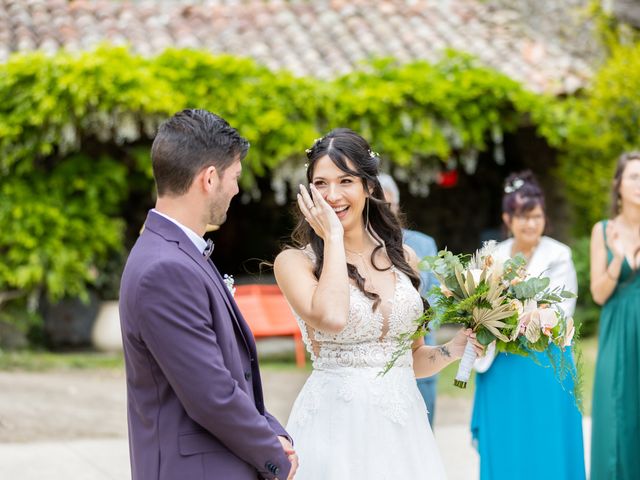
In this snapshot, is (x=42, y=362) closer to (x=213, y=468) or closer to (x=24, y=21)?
(x=24, y=21)

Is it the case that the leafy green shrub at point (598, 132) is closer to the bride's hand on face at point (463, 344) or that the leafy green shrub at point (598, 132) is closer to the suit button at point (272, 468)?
the bride's hand on face at point (463, 344)

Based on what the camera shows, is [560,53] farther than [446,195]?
No

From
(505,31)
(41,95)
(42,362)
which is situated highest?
(505,31)

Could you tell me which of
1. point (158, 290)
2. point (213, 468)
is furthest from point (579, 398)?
point (158, 290)

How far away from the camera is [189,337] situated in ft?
8.25

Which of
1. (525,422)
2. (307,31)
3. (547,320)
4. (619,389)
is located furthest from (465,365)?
(307,31)

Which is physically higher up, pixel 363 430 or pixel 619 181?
pixel 619 181

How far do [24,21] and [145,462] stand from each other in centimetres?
1134

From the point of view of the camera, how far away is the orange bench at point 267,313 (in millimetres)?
11648

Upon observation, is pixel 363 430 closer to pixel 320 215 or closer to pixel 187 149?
pixel 320 215

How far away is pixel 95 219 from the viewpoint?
11.9m

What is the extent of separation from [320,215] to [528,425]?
2368 mm

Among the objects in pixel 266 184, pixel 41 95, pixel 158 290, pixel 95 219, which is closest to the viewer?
pixel 158 290

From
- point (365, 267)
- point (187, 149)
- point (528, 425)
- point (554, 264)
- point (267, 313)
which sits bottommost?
point (267, 313)
